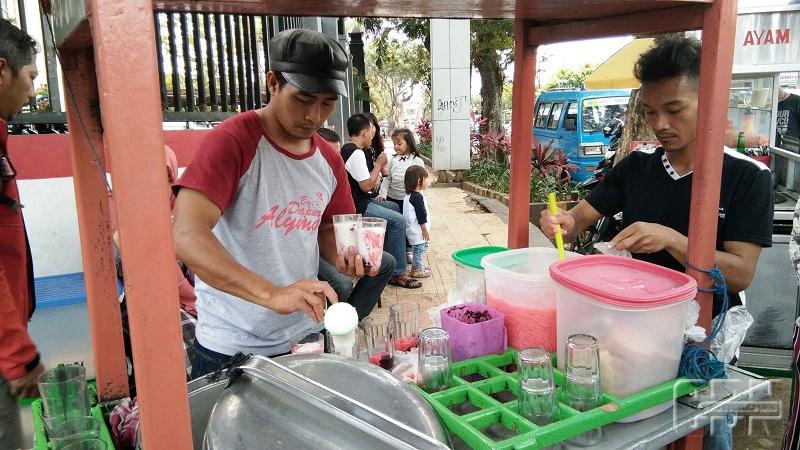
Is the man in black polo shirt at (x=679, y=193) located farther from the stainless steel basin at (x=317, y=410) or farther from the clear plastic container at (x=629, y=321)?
the stainless steel basin at (x=317, y=410)

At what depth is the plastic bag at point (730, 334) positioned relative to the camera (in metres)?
1.59

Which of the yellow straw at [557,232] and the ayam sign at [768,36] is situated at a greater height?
the ayam sign at [768,36]

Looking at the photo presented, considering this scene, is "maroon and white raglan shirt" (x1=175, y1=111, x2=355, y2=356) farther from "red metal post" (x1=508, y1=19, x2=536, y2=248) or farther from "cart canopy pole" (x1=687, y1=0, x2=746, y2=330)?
"cart canopy pole" (x1=687, y1=0, x2=746, y2=330)

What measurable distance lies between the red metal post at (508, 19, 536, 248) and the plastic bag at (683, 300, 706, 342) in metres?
0.73

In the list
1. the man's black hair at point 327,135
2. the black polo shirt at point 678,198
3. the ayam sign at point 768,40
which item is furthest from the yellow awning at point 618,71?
the black polo shirt at point 678,198

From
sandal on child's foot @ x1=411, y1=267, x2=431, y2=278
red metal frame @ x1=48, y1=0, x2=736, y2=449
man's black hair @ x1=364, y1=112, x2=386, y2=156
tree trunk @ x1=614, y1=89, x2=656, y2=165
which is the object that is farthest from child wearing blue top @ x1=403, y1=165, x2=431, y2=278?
red metal frame @ x1=48, y1=0, x2=736, y2=449

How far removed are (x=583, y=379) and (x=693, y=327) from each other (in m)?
0.45

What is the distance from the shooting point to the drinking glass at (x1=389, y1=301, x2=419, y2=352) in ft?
5.32

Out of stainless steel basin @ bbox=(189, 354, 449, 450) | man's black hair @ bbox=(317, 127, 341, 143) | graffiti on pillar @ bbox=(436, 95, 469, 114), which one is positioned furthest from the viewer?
graffiti on pillar @ bbox=(436, 95, 469, 114)

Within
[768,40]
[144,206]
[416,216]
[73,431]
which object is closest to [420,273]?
[416,216]

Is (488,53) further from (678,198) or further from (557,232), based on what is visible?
(557,232)

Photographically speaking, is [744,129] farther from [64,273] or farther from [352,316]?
[64,273]

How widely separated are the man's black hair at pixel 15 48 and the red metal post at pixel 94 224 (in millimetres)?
1035

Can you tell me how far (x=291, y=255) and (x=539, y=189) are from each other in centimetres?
803
